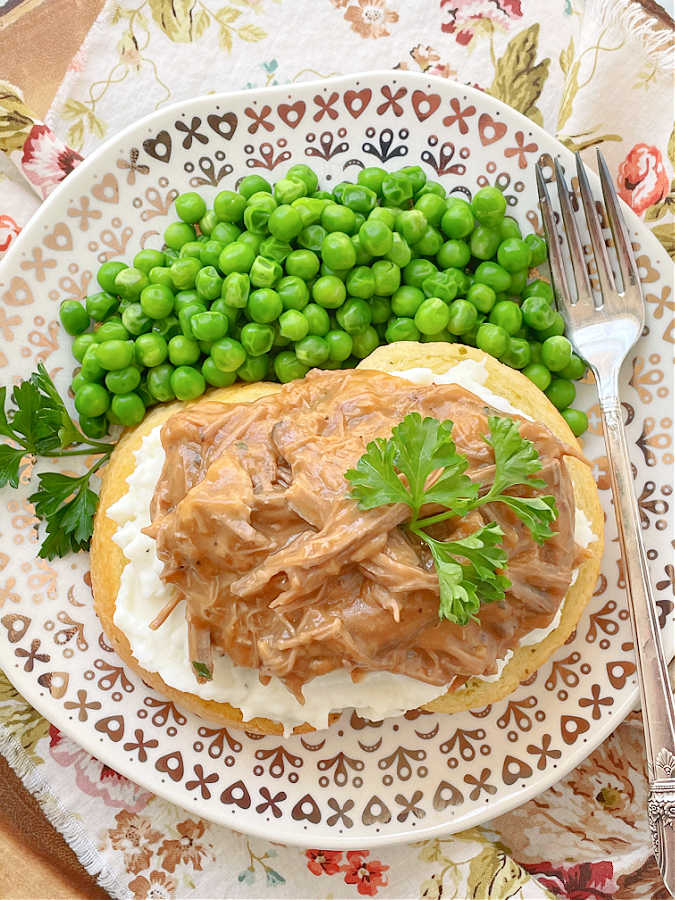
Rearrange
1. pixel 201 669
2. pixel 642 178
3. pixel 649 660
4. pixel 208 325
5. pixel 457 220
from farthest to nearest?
pixel 642 178 < pixel 457 220 < pixel 208 325 < pixel 649 660 < pixel 201 669

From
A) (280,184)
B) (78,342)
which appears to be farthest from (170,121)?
(78,342)

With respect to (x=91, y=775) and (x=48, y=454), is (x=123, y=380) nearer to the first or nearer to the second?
(x=48, y=454)

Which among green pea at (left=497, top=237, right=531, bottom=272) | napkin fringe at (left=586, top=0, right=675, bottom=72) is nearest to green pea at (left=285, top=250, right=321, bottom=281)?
green pea at (left=497, top=237, right=531, bottom=272)

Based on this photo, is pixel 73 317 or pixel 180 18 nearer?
pixel 73 317

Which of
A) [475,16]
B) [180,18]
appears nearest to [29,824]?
[180,18]

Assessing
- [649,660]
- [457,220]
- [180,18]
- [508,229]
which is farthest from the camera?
[180,18]

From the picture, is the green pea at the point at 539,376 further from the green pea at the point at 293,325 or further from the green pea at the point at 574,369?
the green pea at the point at 293,325
